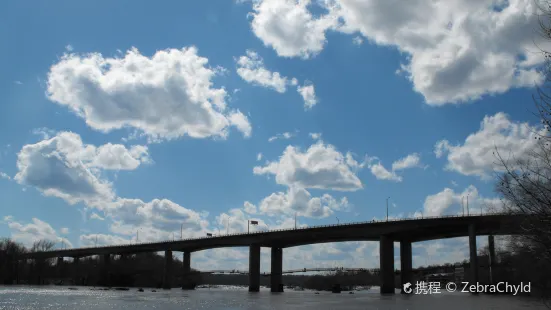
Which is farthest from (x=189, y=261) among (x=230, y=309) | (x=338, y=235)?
(x=230, y=309)

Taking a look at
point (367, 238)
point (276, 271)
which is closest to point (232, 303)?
point (367, 238)

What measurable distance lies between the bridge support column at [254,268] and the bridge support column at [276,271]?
5823 millimetres

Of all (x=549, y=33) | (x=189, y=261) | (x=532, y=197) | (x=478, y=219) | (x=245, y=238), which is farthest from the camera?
(x=189, y=261)

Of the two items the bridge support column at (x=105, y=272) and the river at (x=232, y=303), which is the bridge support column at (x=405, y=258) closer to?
the river at (x=232, y=303)

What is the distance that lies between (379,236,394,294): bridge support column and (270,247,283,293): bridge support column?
33.3 meters

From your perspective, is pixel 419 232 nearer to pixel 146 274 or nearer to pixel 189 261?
pixel 189 261

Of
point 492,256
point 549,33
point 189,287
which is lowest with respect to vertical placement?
point 189,287

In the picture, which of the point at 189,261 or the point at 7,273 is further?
the point at 7,273

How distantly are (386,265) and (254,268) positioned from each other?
121ft

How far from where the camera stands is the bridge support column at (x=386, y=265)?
392 ft

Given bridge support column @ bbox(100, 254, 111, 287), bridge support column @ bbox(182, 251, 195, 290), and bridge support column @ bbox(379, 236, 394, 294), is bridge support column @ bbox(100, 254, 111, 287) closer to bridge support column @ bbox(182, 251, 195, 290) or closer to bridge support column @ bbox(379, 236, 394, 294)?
bridge support column @ bbox(182, 251, 195, 290)

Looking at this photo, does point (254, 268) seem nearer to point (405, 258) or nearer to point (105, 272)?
point (405, 258)

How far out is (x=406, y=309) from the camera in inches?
2180

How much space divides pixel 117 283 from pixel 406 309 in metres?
150
